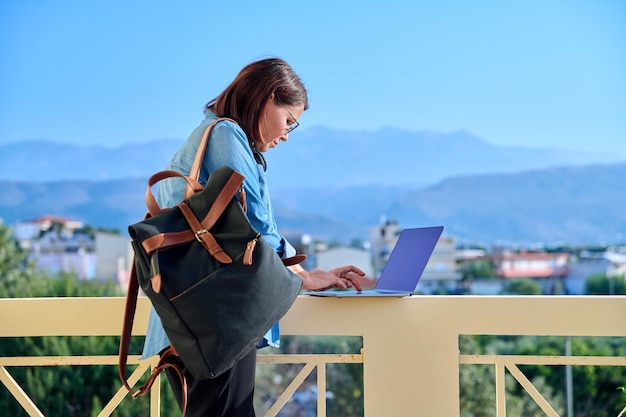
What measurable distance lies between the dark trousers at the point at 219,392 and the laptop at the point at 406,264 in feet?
0.92

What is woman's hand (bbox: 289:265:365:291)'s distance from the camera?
4.68 ft

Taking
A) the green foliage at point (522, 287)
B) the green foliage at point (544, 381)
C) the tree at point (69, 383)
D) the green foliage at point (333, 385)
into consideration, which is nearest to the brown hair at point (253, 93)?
the tree at point (69, 383)

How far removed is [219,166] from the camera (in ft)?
4.24

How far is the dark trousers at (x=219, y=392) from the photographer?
4.22ft

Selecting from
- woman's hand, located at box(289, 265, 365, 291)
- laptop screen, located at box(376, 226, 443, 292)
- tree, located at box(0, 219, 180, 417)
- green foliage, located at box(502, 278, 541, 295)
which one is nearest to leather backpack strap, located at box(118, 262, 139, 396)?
woman's hand, located at box(289, 265, 365, 291)

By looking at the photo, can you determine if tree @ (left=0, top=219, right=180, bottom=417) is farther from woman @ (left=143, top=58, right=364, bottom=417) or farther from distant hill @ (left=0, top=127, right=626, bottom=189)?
distant hill @ (left=0, top=127, right=626, bottom=189)

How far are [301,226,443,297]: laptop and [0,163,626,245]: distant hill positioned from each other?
4143 cm

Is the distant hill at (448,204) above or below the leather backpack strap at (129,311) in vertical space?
above

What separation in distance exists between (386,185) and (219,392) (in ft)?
168

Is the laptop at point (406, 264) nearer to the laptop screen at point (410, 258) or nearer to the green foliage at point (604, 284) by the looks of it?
the laptop screen at point (410, 258)

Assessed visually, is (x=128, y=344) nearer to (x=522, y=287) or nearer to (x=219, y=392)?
(x=219, y=392)

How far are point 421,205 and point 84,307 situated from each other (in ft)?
162

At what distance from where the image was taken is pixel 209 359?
1164mm

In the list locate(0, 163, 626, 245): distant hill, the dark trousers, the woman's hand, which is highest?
locate(0, 163, 626, 245): distant hill
